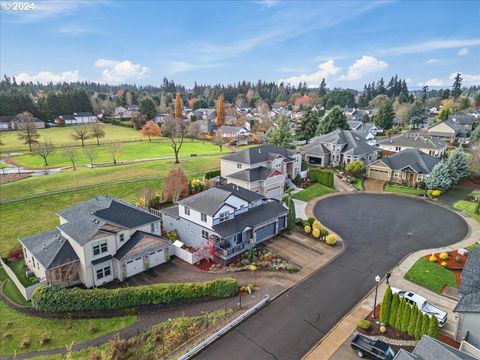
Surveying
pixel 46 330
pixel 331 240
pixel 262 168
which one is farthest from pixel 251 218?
pixel 46 330

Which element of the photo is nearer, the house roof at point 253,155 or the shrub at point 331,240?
the shrub at point 331,240

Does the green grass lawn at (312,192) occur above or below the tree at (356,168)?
below

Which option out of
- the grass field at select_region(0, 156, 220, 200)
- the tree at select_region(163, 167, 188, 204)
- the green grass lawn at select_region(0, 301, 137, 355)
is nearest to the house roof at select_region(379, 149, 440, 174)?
the grass field at select_region(0, 156, 220, 200)

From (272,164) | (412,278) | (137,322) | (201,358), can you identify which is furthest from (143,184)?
(412,278)

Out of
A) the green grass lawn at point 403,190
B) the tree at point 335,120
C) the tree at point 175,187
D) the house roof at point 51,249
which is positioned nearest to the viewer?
the house roof at point 51,249

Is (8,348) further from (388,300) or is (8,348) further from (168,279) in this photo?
(388,300)

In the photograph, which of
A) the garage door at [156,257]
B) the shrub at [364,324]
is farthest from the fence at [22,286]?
the shrub at [364,324]

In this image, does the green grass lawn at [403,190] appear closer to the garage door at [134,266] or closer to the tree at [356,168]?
the tree at [356,168]
